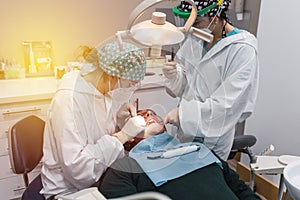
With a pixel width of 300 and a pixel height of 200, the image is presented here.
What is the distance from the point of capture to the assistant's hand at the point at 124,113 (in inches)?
43.9

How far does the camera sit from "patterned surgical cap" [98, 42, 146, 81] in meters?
0.94

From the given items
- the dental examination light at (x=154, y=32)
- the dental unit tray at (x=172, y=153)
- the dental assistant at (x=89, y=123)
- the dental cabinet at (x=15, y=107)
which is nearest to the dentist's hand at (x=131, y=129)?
the dental assistant at (x=89, y=123)

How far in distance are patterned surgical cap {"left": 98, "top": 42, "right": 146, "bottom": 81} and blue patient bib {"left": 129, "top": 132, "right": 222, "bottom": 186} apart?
0.84 feet

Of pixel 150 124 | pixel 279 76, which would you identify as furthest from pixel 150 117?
pixel 279 76

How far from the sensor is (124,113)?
1.13 meters

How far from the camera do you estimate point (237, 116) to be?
1.28 m

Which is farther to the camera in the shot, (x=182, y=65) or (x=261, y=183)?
(x=261, y=183)

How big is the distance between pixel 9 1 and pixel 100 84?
4.79 feet

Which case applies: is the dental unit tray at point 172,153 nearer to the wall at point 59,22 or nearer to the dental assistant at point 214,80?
the dental assistant at point 214,80

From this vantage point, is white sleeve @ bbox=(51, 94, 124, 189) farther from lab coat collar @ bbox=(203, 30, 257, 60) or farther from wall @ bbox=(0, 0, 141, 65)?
wall @ bbox=(0, 0, 141, 65)

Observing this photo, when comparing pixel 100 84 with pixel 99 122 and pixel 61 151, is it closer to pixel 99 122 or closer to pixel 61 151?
pixel 99 122

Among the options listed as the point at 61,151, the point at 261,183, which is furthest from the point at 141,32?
the point at 261,183

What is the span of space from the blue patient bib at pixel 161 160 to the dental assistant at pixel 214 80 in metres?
0.07

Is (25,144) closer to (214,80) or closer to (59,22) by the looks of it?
(214,80)
